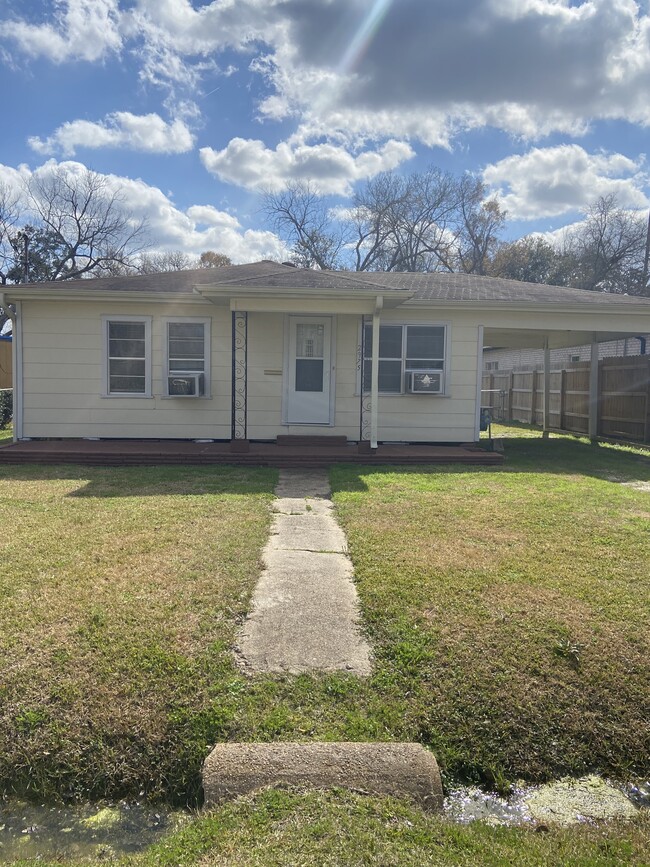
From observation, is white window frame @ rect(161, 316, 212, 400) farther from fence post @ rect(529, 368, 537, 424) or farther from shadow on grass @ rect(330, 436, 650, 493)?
fence post @ rect(529, 368, 537, 424)

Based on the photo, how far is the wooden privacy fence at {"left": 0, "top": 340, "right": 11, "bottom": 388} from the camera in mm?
16797

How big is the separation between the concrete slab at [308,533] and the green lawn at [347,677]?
0.19m

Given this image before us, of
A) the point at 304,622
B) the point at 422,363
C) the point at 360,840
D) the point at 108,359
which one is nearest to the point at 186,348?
the point at 108,359

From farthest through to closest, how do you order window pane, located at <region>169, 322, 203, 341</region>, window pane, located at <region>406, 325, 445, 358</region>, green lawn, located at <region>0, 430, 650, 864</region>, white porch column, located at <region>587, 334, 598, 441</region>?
white porch column, located at <region>587, 334, 598, 441</region>, window pane, located at <region>406, 325, 445, 358</region>, window pane, located at <region>169, 322, 203, 341</region>, green lawn, located at <region>0, 430, 650, 864</region>

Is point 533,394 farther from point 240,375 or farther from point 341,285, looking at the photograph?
point 240,375

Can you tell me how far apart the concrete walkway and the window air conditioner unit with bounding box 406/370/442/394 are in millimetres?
5106

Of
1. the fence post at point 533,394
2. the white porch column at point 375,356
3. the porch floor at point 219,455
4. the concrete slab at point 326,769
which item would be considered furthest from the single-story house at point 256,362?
the concrete slab at point 326,769

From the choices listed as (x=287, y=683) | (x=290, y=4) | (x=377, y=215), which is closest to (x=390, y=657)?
(x=287, y=683)

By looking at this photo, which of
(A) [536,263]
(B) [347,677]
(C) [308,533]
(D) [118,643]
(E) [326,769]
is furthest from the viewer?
(A) [536,263]

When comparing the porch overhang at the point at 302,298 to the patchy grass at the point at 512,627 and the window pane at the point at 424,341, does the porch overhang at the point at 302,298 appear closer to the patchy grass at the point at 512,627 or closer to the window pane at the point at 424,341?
the window pane at the point at 424,341

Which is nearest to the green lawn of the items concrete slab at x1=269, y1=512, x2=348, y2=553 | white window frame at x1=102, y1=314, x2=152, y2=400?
concrete slab at x1=269, y1=512, x2=348, y2=553

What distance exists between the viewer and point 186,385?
9.67m

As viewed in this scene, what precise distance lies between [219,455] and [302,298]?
2.75m

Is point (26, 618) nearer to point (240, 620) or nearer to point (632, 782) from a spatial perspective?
point (240, 620)
